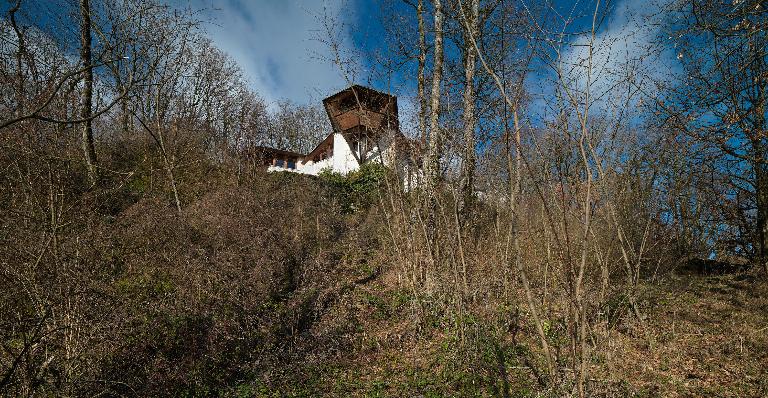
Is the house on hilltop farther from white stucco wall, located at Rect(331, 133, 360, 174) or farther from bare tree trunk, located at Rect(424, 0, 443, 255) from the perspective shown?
bare tree trunk, located at Rect(424, 0, 443, 255)

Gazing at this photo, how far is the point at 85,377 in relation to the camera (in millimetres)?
A: 4492

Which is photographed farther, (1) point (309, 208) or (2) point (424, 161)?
(1) point (309, 208)

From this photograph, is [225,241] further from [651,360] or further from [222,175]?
[651,360]

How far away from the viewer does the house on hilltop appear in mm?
7781

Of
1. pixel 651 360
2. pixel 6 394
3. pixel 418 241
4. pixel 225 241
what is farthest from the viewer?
pixel 225 241

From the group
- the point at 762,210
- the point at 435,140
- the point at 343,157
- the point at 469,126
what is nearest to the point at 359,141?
the point at 435,140

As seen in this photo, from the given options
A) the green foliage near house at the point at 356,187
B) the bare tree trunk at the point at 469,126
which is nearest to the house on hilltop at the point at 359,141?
the green foliage near house at the point at 356,187

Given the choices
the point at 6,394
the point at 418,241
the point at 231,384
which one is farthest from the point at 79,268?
the point at 418,241

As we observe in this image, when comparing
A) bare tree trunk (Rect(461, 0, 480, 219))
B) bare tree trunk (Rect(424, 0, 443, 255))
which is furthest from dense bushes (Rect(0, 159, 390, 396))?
bare tree trunk (Rect(461, 0, 480, 219))

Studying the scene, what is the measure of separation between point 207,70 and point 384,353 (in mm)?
22084

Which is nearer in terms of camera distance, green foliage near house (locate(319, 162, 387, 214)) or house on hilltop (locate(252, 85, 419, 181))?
house on hilltop (locate(252, 85, 419, 181))

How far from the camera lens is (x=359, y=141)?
1416 centimetres

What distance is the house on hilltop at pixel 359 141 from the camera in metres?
7.78

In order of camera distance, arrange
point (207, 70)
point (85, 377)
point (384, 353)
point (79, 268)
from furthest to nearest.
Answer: point (207, 70) → point (384, 353) → point (79, 268) → point (85, 377)
